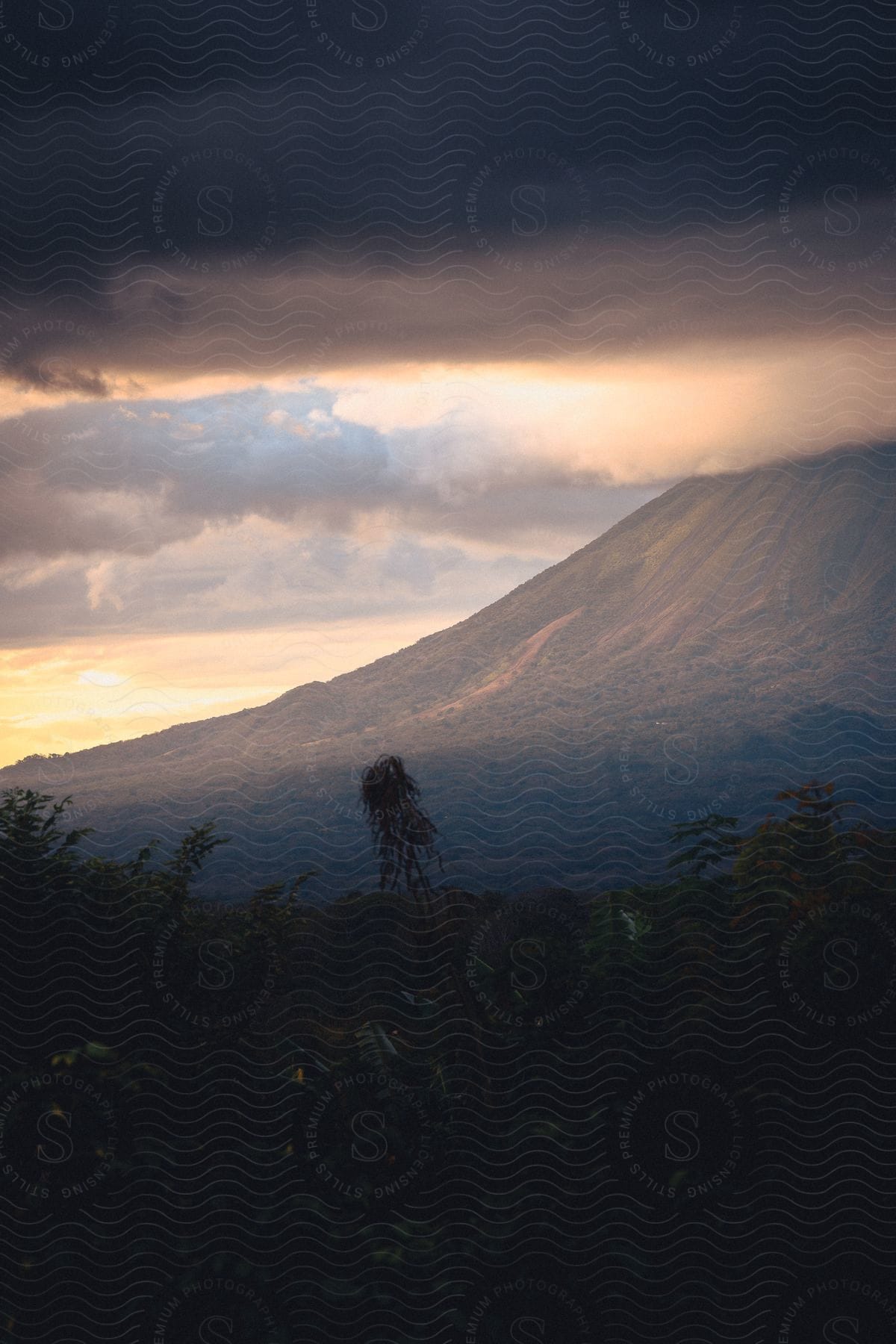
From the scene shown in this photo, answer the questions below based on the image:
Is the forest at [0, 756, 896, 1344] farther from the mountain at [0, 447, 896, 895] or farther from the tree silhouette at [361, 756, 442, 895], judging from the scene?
the mountain at [0, 447, 896, 895]

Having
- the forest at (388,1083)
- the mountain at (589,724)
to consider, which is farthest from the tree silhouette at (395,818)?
the mountain at (589,724)

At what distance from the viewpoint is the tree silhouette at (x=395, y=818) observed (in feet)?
35.0

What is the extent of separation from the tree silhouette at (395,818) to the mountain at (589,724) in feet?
25.6

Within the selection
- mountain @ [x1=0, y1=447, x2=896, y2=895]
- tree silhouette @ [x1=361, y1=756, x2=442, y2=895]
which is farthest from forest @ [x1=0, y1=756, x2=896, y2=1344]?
mountain @ [x1=0, y1=447, x2=896, y2=895]

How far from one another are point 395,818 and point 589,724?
93538 millimetres

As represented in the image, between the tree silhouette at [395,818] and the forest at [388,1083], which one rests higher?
the tree silhouette at [395,818]

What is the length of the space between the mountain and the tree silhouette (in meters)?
7.80

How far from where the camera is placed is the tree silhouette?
35.0ft

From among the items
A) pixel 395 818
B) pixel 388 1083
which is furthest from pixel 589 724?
pixel 388 1083

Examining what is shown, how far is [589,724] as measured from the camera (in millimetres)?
103562

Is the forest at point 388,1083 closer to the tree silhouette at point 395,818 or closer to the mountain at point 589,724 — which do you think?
the tree silhouette at point 395,818

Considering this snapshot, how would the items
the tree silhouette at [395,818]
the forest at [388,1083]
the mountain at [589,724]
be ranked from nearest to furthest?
1. the forest at [388,1083]
2. the tree silhouette at [395,818]
3. the mountain at [589,724]

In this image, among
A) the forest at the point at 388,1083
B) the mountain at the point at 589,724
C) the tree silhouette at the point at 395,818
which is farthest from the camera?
the mountain at the point at 589,724

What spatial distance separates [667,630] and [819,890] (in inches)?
5448
